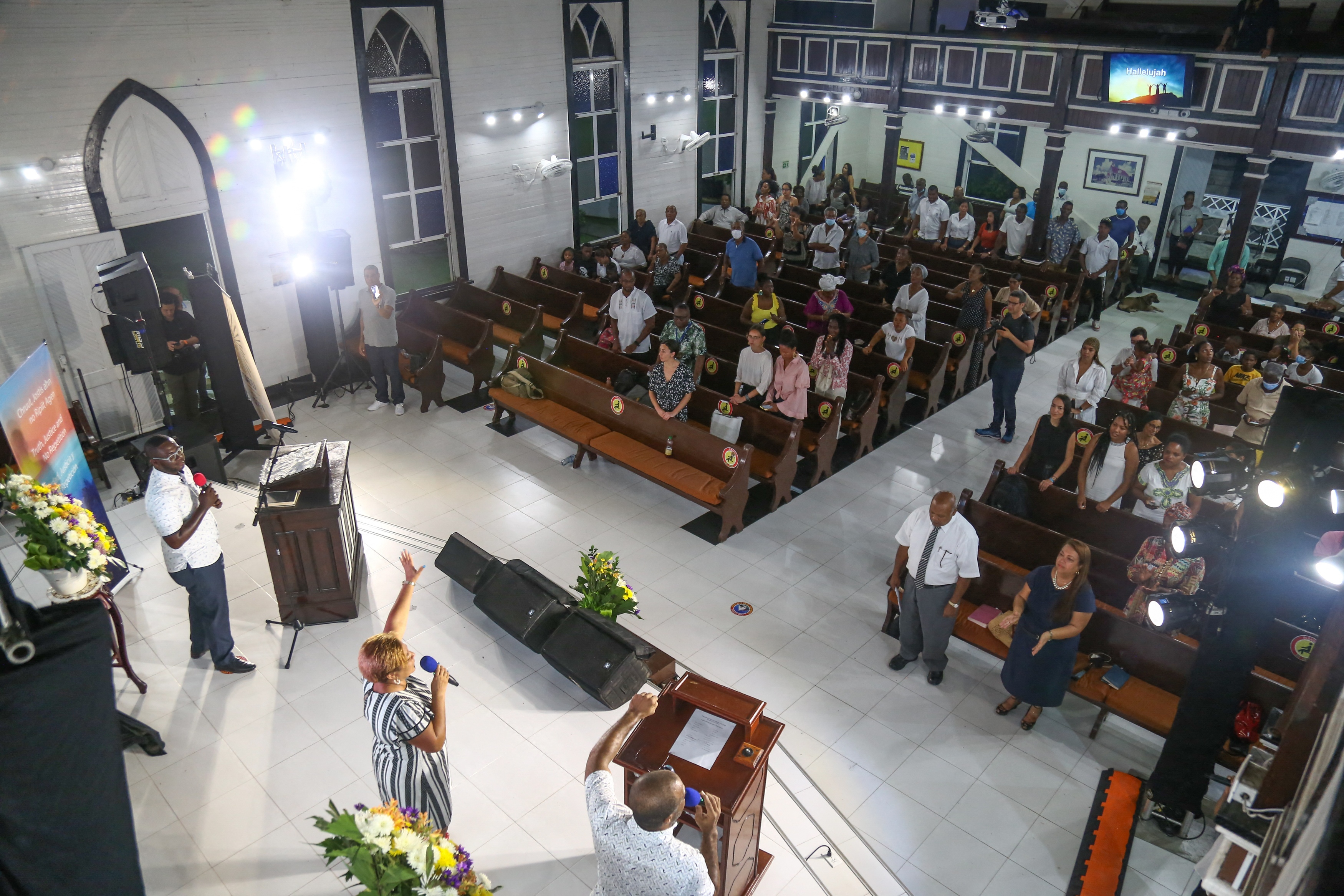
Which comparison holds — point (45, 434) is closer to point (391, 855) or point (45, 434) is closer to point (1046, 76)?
point (391, 855)

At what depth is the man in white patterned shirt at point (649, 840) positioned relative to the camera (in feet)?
10.2

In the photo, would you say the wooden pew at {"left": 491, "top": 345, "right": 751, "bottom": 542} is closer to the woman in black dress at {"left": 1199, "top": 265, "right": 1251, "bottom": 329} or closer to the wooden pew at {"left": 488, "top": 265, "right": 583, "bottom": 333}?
the wooden pew at {"left": 488, "top": 265, "right": 583, "bottom": 333}

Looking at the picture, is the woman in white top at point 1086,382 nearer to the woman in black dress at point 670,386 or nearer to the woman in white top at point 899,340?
the woman in white top at point 899,340

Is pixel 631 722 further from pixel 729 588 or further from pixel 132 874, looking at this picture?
pixel 729 588

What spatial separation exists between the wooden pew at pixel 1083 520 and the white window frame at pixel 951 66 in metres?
9.16

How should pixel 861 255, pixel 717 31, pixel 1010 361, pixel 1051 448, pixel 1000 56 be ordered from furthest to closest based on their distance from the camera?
pixel 717 31
pixel 1000 56
pixel 861 255
pixel 1010 361
pixel 1051 448

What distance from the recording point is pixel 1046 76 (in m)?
13.3

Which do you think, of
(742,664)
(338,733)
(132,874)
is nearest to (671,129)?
(742,664)

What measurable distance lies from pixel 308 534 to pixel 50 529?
4.96 feet

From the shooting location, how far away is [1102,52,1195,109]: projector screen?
11797mm

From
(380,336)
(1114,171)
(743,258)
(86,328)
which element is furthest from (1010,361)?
(86,328)

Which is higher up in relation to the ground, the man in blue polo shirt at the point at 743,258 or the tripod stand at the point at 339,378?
the man in blue polo shirt at the point at 743,258

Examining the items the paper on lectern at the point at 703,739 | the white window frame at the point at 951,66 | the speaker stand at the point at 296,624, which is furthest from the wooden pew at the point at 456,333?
the white window frame at the point at 951,66

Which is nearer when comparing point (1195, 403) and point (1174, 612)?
point (1174, 612)
